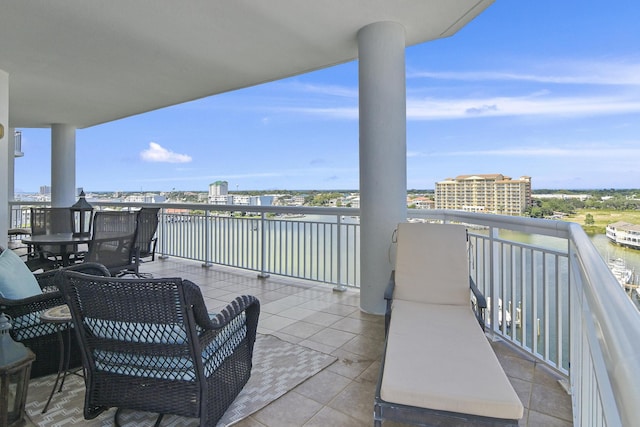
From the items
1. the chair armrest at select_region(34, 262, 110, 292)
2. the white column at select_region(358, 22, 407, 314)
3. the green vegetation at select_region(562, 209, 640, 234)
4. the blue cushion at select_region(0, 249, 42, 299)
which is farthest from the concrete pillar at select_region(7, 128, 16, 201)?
the green vegetation at select_region(562, 209, 640, 234)

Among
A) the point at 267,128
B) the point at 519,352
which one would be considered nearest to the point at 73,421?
the point at 519,352

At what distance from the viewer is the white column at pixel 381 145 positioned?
3.63 m

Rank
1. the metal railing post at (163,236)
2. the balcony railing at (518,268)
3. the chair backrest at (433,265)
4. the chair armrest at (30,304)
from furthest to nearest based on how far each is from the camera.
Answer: the metal railing post at (163,236) < the chair backrest at (433,265) < the chair armrest at (30,304) < the balcony railing at (518,268)

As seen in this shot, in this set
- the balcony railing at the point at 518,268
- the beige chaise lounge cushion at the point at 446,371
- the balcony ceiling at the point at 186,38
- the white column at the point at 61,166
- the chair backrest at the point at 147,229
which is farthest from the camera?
the white column at the point at 61,166

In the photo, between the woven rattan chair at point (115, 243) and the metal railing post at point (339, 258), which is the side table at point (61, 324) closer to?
the woven rattan chair at point (115, 243)

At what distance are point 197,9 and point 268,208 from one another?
2776 millimetres

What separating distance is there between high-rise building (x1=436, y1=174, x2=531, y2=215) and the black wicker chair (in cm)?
346

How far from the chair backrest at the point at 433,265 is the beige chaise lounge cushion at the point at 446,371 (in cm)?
46

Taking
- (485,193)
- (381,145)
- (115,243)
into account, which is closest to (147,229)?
(115,243)

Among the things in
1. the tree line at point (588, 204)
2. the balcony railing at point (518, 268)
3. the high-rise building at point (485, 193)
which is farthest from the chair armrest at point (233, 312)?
the high-rise building at point (485, 193)

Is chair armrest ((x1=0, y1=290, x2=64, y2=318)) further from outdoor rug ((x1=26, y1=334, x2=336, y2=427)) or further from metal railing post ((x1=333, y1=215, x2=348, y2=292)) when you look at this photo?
metal railing post ((x1=333, y1=215, x2=348, y2=292))

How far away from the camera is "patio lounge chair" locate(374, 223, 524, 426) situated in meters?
1.48

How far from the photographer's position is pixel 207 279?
5.30 meters

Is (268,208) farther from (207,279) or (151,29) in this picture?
(151,29)
